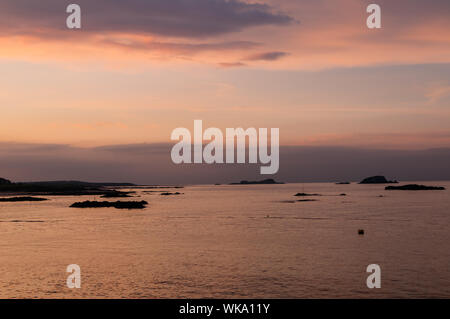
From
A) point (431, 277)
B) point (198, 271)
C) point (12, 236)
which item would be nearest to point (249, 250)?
point (198, 271)

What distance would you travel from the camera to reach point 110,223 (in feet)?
231

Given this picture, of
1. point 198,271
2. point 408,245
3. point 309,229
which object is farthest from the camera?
point 309,229

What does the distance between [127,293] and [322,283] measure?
494 inches
